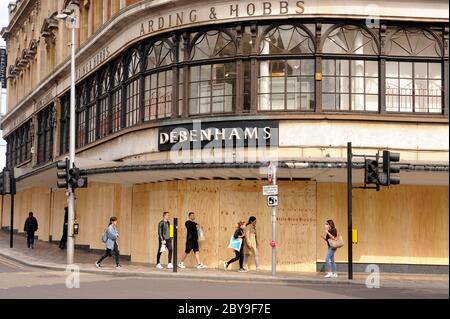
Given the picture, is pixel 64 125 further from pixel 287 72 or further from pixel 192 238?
pixel 287 72

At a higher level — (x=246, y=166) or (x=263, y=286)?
(x=246, y=166)

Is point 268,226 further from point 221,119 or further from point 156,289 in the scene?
point 156,289

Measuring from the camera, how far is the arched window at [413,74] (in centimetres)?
2344

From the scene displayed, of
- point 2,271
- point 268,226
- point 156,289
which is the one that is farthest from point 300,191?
point 2,271

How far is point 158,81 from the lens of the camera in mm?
25656

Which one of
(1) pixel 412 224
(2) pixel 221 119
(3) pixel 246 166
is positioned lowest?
(1) pixel 412 224

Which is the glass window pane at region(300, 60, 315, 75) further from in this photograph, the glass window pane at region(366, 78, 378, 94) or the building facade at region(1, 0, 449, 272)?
the glass window pane at region(366, 78, 378, 94)

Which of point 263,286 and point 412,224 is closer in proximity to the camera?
point 263,286

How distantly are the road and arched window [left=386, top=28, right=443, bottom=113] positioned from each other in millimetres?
7097

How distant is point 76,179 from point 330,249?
8311 millimetres

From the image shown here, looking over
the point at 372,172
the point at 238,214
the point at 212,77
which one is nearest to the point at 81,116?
the point at 212,77

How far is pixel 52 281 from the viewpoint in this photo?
62.0 feet
